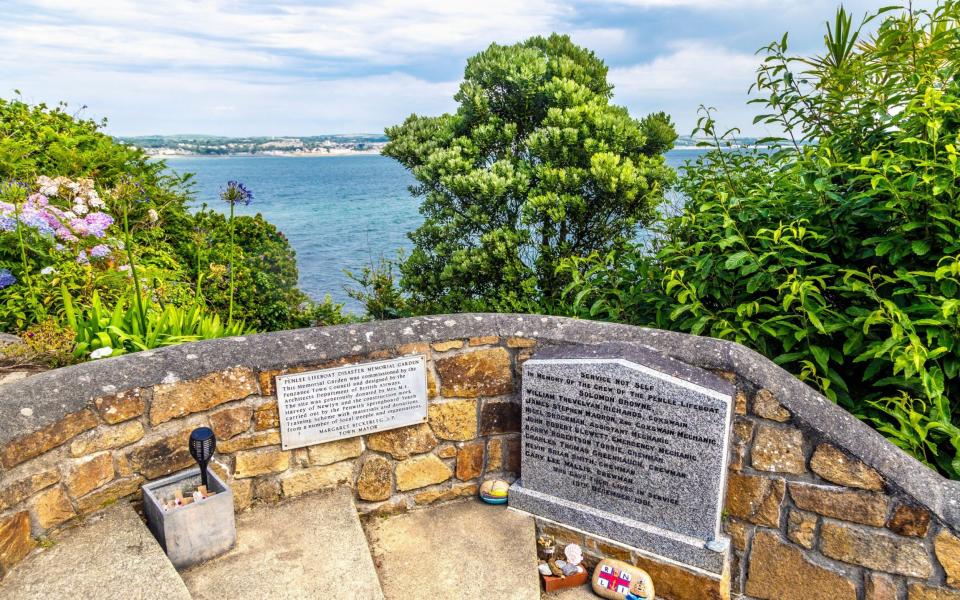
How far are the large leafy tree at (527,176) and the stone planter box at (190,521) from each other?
3.89 metres

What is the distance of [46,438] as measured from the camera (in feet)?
8.27

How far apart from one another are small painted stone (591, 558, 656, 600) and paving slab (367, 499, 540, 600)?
331 mm

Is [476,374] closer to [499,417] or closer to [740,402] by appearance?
[499,417]

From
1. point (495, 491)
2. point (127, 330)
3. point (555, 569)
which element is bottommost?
point (555, 569)

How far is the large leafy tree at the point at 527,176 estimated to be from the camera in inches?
256

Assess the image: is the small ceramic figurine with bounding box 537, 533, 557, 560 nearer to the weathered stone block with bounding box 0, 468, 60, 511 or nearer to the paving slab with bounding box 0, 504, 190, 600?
the paving slab with bounding box 0, 504, 190, 600

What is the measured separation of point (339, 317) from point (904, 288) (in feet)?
22.9

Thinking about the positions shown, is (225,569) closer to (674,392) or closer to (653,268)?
(674,392)

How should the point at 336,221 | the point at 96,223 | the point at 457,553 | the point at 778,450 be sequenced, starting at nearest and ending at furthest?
the point at 778,450
the point at 457,553
the point at 96,223
the point at 336,221

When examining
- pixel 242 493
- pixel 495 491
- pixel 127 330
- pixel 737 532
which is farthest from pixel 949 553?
pixel 127 330

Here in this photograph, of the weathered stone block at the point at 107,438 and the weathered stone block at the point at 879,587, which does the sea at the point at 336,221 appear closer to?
the weathered stone block at the point at 879,587

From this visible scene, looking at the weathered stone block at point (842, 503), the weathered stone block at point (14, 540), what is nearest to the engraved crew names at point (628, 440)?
the weathered stone block at point (842, 503)

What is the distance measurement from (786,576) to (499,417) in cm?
161

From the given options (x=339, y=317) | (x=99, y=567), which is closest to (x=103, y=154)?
(x=339, y=317)
